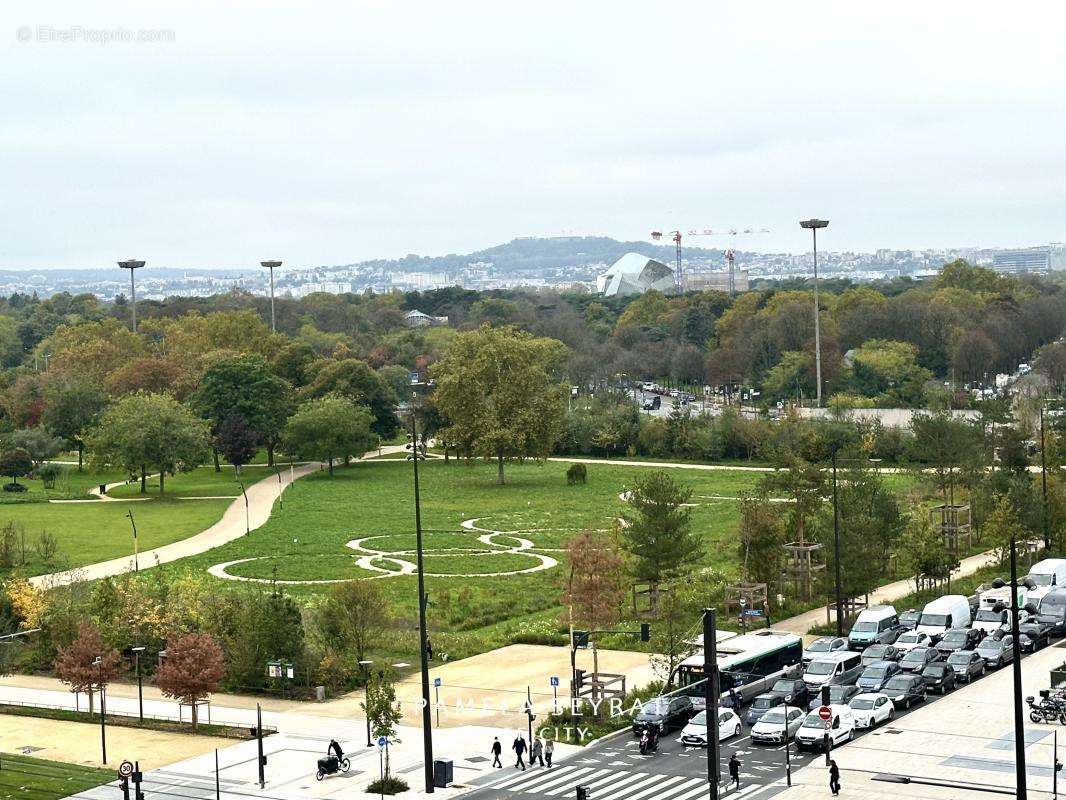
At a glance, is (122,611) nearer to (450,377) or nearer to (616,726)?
(616,726)

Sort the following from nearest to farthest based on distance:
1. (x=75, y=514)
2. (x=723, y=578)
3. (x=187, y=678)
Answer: (x=187, y=678)
(x=723, y=578)
(x=75, y=514)

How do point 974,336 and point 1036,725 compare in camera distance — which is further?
point 974,336

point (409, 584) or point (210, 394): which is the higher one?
point (210, 394)

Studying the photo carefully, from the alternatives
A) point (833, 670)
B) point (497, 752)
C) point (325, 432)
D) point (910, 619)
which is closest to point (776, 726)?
point (833, 670)

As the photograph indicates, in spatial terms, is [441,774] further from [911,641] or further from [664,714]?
[911,641]

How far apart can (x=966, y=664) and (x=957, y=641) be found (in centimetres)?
278

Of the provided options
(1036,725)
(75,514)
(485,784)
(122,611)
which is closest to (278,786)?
(485,784)

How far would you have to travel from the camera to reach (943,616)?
5097cm

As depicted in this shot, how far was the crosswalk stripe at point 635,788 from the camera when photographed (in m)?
35.2

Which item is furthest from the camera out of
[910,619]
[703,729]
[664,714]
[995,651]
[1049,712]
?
[910,619]

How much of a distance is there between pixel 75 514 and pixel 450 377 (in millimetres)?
27048

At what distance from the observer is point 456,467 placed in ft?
375

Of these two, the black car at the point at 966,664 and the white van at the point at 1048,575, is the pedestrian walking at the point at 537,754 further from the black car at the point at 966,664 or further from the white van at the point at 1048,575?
the white van at the point at 1048,575

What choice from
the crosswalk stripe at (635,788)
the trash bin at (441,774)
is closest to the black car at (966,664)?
the crosswalk stripe at (635,788)
